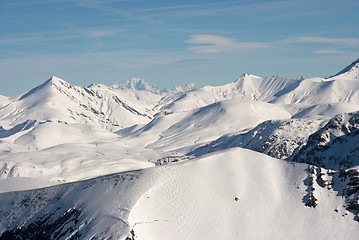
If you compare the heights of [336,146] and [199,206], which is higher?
[199,206]

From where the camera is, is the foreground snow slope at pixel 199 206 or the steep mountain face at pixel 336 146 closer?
the foreground snow slope at pixel 199 206

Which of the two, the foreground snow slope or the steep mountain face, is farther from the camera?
the steep mountain face

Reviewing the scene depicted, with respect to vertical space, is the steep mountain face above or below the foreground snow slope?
below

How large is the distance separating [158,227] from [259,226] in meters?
18.7

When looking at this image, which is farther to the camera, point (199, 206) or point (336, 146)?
point (336, 146)

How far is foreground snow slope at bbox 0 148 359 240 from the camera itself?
89.2 m

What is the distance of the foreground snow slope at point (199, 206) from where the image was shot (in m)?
89.2

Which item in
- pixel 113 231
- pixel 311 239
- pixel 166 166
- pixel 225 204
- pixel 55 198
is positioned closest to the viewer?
pixel 113 231

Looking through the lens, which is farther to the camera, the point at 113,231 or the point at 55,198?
the point at 55,198

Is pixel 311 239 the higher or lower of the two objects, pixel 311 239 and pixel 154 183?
the lower

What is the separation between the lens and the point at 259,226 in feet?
303

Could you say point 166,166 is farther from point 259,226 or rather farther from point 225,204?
point 259,226

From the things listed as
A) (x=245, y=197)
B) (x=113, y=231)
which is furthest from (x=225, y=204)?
(x=113, y=231)

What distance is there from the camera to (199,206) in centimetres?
9481
